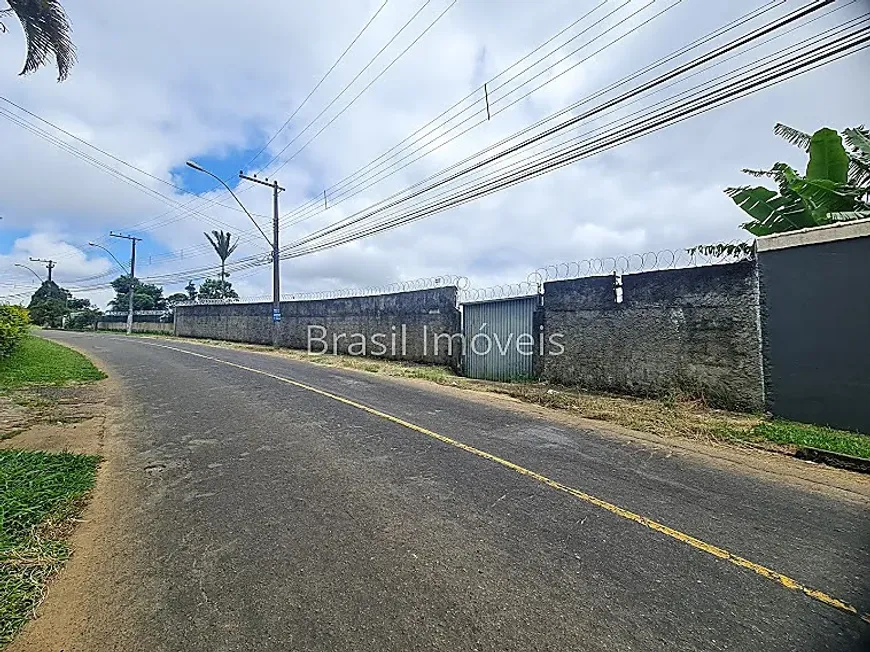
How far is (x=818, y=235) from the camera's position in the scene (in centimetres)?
571

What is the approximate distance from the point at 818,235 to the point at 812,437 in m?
2.55

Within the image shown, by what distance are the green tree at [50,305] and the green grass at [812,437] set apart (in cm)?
5889

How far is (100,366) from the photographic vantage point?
13.2 m

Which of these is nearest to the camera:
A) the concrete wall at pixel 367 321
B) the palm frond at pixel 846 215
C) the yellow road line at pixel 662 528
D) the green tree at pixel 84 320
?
the yellow road line at pixel 662 528

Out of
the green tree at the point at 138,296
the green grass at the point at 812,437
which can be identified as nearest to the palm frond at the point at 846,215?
the green grass at the point at 812,437

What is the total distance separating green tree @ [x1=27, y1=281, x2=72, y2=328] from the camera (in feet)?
162

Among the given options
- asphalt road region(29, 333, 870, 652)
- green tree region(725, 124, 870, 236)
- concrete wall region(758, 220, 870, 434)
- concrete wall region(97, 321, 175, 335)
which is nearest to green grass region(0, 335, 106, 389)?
asphalt road region(29, 333, 870, 652)

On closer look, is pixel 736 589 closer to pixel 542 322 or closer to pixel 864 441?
pixel 864 441

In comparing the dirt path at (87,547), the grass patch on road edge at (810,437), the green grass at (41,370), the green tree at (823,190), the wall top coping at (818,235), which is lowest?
the dirt path at (87,547)

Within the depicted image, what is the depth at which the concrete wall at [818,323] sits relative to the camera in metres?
5.29

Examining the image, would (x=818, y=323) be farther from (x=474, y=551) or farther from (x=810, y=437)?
(x=474, y=551)

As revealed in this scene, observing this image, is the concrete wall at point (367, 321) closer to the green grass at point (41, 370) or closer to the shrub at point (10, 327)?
the green grass at point (41, 370)

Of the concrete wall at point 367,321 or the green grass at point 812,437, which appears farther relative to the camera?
the concrete wall at point 367,321

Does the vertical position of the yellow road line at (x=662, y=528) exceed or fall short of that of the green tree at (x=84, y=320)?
it falls short
